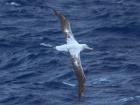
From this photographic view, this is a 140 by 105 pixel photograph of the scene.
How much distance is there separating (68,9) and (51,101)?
1581cm

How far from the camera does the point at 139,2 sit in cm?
4956

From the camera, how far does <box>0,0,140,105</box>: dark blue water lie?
113 feet

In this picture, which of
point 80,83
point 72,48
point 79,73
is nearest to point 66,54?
point 72,48

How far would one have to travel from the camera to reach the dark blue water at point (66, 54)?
34312 millimetres

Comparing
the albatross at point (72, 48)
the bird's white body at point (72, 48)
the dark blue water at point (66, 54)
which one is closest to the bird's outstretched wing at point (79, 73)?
the albatross at point (72, 48)

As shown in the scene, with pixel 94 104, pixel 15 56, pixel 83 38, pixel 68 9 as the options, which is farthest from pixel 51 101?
pixel 68 9

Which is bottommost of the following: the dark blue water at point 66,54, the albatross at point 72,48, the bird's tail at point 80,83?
the dark blue water at point 66,54

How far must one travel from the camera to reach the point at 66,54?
39406mm

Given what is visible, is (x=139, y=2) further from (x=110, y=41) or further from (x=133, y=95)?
(x=133, y=95)

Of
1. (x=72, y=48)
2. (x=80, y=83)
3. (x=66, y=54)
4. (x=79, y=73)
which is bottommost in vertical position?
(x=66, y=54)

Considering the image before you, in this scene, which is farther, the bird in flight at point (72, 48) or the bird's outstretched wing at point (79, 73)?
the bird in flight at point (72, 48)

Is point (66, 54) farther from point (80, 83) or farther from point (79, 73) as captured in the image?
point (80, 83)

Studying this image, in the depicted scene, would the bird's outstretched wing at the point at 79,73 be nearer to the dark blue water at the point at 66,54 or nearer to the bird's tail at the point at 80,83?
the bird's tail at the point at 80,83

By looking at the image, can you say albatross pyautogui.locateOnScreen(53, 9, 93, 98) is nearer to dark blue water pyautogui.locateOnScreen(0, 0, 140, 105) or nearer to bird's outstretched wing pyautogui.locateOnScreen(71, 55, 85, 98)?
bird's outstretched wing pyautogui.locateOnScreen(71, 55, 85, 98)
